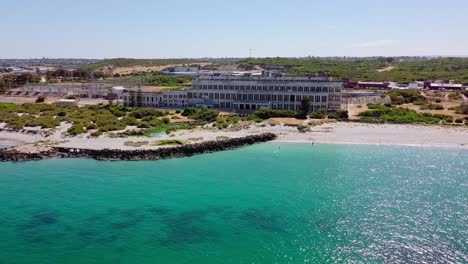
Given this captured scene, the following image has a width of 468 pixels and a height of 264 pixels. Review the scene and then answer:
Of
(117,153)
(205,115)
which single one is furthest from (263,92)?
(117,153)

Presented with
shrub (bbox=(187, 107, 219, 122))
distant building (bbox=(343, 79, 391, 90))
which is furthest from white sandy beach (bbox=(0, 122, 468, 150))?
distant building (bbox=(343, 79, 391, 90))

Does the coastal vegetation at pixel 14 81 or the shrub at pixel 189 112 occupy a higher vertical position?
the coastal vegetation at pixel 14 81

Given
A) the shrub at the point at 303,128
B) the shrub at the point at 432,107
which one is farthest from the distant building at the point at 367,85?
the shrub at the point at 303,128

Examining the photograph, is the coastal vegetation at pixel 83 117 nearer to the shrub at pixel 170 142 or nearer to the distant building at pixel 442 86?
the shrub at pixel 170 142

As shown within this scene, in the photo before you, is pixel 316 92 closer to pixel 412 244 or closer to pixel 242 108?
pixel 242 108

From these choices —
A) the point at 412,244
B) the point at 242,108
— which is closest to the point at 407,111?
the point at 242,108

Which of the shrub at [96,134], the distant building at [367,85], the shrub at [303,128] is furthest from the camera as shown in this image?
the distant building at [367,85]
